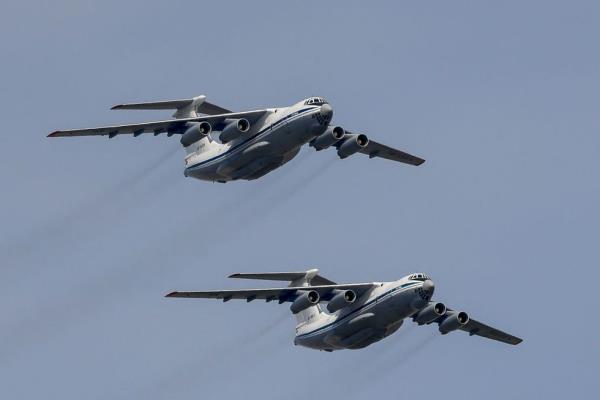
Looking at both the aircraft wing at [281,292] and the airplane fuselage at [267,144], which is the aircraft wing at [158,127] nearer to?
the airplane fuselage at [267,144]

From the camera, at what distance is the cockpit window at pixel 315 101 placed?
63.5 metres

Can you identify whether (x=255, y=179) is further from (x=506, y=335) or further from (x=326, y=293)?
(x=506, y=335)

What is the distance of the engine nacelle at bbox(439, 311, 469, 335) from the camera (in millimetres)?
68312

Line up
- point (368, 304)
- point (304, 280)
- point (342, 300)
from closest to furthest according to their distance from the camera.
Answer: point (368, 304) < point (342, 300) < point (304, 280)

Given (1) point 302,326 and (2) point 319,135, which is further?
(1) point 302,326

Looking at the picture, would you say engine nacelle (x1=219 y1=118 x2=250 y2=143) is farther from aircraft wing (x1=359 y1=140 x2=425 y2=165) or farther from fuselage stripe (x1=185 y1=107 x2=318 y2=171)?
aircraft wing (x1=359 y1=140 x2=425 y2=165)

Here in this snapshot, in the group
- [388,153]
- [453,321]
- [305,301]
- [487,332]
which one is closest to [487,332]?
[487,332]

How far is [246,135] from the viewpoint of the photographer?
6488cm

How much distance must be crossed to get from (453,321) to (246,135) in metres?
10.6

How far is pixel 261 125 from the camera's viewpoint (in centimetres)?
6462

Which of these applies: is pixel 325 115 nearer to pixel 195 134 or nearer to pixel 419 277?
pixel 195 134

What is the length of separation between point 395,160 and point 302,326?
7.91 metres

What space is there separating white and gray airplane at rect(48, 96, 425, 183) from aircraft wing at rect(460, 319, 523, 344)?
9407 mm

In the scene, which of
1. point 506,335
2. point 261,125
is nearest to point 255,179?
point 261,125
